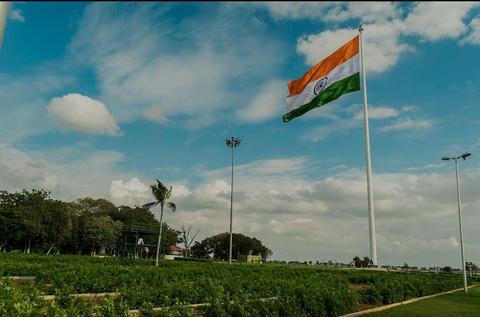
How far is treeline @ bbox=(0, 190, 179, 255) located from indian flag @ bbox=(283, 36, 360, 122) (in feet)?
105

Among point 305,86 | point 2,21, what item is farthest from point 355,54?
point 2,21

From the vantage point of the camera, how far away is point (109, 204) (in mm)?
83875

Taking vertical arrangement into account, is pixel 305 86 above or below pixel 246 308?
above

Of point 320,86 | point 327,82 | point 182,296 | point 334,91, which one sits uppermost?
point 327,82

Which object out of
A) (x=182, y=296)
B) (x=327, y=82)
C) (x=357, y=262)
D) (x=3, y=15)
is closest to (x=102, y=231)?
(x=357, y=262)

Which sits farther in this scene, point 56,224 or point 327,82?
point 56,224

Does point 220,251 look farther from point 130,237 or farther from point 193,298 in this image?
point 193,298

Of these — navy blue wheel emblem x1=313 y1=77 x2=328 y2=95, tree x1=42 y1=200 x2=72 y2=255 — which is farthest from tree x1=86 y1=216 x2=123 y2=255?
navy blue wheel emblem x1=313 y1=77 x2=328 y2=95

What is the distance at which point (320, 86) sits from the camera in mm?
25547

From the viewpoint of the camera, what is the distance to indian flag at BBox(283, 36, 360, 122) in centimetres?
2452

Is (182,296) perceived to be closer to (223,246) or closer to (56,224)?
(56,224)

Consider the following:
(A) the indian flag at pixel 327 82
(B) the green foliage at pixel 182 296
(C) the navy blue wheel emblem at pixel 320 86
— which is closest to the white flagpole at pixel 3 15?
(B) the green foliage at pixel 182 296

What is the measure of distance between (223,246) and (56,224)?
54751 millimetres

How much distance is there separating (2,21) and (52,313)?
757cm
